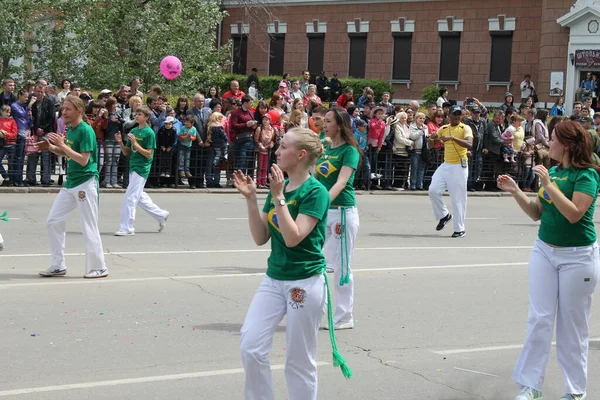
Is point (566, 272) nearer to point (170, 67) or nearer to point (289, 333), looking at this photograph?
point (289, 333)

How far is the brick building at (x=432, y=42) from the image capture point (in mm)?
38688

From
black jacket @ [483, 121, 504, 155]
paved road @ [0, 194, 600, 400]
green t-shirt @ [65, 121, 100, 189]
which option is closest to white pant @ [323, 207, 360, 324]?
paved road @ [0, 194, 600, 400]

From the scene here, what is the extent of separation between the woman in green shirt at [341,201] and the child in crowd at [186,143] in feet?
40.8

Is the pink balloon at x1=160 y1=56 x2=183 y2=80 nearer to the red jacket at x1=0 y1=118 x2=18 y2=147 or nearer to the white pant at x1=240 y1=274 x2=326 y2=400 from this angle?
the red jacket at x1=0 y1=118 x2=18 y2=147

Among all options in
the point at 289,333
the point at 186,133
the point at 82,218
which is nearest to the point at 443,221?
the point at 186,133

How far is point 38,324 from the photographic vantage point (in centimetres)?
850

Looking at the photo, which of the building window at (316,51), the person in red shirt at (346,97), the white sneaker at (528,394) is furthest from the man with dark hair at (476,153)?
the building window at (316,51)

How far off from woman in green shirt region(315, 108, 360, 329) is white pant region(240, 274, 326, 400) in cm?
303

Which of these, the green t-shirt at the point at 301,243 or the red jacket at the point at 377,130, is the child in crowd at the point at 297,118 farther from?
the green t-shirt at the point at 301,243

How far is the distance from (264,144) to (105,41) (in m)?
9.80

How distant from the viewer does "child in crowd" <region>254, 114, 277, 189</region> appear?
73.4 feet

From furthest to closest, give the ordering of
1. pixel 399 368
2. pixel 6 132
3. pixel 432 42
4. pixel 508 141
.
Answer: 1. pixel 432 42
2. pixel 508 141
3. pixel 6 132
4. pixel 399 368

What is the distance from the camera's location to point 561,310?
664 cm

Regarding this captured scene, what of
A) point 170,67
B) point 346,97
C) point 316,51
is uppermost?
point 316,51
